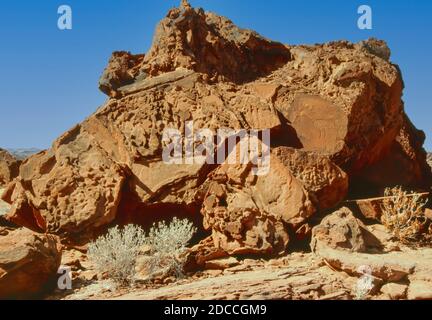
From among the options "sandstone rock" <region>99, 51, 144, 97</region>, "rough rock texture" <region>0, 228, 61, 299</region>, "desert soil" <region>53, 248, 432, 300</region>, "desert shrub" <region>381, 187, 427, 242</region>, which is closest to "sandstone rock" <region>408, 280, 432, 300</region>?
"desert soil" <region>53, 248, 432, 300</region>

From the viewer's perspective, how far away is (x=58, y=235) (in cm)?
650

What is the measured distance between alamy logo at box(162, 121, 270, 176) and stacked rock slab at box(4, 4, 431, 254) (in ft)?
0.32

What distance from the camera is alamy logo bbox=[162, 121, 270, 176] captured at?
6.26m

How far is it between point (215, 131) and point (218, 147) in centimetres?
25

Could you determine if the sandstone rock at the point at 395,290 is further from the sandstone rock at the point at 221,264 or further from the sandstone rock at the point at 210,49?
the sandstone rock at the point at 210,49

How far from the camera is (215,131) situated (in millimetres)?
6664

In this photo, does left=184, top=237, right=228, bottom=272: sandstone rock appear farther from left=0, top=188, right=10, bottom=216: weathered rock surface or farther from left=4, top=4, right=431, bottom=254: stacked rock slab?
left=0, top=188, right=10, bottom=216: weathered rock surface

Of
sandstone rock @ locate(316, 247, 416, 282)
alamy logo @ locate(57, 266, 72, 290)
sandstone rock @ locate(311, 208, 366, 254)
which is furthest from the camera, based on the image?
sandstone rock @ locate(311, 208, 366, 254)

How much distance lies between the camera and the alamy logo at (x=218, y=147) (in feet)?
20.5

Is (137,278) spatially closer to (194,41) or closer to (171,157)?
(171,157)

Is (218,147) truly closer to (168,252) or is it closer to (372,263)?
(168,252)

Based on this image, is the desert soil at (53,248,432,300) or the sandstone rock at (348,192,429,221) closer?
the desert soil at (53,248,432,300)

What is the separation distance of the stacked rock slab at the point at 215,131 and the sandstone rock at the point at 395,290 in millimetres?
1594
